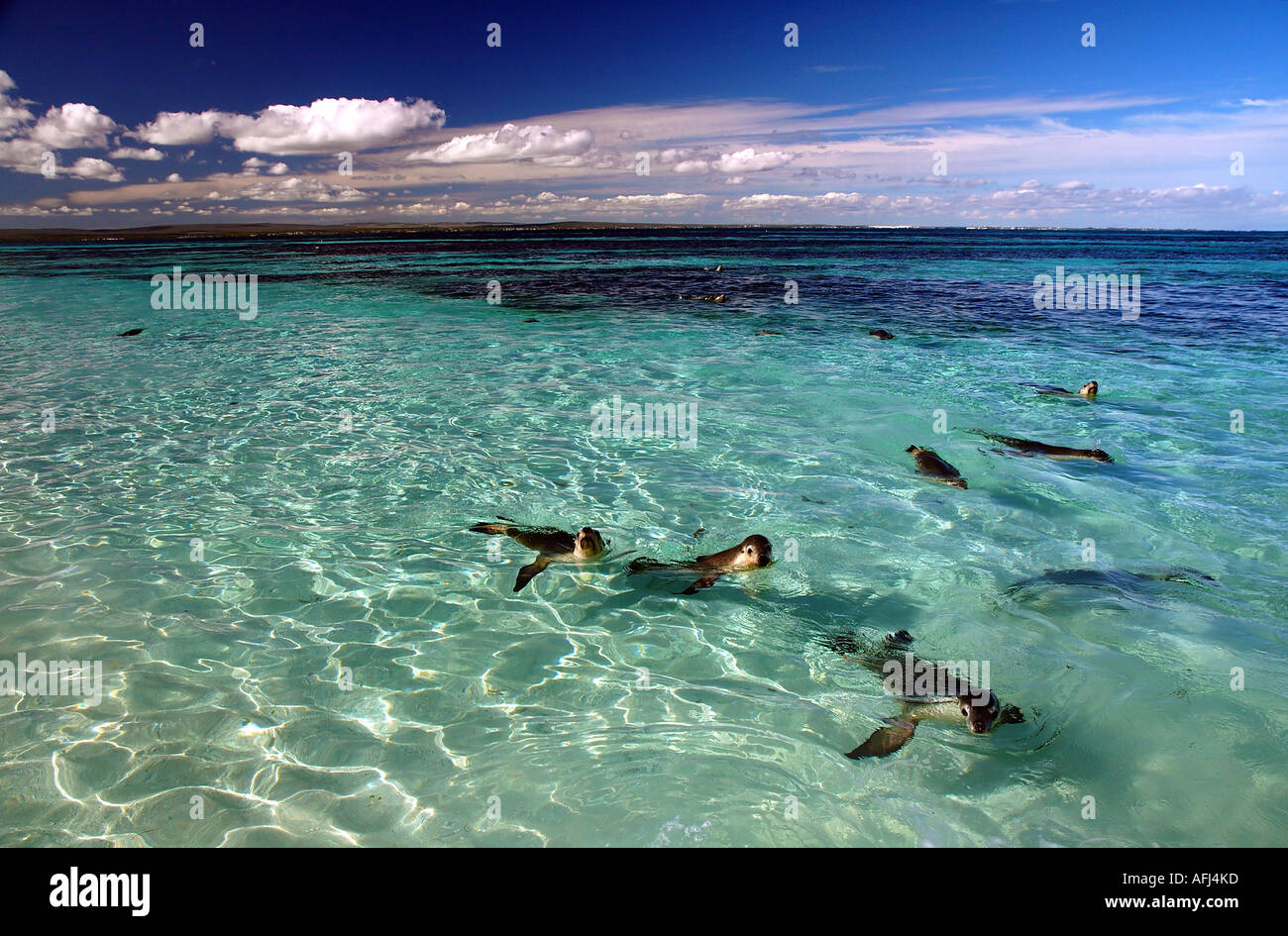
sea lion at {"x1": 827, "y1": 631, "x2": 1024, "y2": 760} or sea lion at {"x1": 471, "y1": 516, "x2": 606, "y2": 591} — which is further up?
sea lion at {"x1": 471, "y1": 516, "x2": 606, "y2": 591}

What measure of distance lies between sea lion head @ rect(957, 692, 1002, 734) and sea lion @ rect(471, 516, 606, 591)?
363 cm

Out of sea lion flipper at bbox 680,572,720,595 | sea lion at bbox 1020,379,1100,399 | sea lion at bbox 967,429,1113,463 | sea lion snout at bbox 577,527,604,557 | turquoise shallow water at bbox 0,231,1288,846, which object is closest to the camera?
turquoise shallow water at bbox 0,231,1288,846

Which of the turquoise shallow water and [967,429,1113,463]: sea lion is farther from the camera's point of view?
[967,429,1113,463]: sea lion

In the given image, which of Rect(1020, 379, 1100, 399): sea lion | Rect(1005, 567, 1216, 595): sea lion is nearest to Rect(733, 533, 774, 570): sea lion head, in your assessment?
Rect(1005, 567, 1216, 595): sea lion

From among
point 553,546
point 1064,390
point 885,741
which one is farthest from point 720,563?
point 1064,390

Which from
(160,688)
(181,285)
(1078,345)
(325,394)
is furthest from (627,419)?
(181,285)

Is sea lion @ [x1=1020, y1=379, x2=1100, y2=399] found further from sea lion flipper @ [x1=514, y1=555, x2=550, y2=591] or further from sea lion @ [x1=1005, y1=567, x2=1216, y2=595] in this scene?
sea lion flipper @ [x1=514, y1=555, x2=550, y2=591]

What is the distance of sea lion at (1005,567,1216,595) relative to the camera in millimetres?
6410

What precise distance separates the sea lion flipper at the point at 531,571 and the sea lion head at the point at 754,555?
1893 millimetres

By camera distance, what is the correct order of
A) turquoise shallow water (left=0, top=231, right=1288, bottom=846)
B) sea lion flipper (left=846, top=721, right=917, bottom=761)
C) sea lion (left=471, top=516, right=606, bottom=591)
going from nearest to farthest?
1. turquoise shallow water (left=0, top=231, right=1288, bottom=846)
2. sea lion flipper (left=846, top=721, right=917, bottom=761)
3. sea lion (left=471, top=516, right=606, bottom=591)

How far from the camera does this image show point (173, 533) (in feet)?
23.9

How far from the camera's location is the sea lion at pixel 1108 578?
641 centimetres

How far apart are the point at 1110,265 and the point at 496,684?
64.2m
